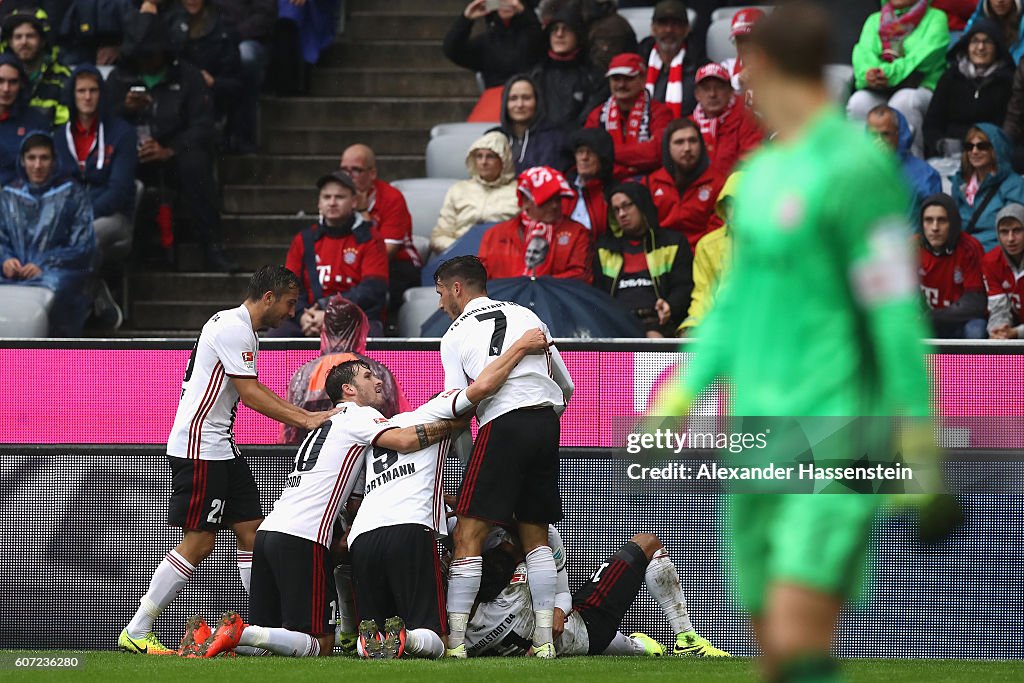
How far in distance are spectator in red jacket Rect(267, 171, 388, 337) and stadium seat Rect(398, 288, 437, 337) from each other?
199 mm

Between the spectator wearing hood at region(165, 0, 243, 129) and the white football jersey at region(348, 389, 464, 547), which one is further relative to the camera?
the spectator wearing hood at region(165, 0, 243, 129)

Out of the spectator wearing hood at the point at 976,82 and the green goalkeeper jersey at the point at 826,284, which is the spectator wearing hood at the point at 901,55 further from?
the green goalkeeper jersey at the point at 826,284

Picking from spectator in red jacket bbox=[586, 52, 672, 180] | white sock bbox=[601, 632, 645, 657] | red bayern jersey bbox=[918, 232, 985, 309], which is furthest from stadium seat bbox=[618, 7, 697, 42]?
white sock bbox=[601, 632, 645, 657]

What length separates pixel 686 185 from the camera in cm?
1087

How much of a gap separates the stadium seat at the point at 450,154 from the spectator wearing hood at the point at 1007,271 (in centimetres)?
428

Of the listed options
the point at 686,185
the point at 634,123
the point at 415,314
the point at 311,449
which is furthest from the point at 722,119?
the point at 311,449

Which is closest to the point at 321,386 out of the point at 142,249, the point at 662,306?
the point at 662,306

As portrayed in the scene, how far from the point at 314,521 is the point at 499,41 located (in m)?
6.17

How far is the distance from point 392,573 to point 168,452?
4.80 ft

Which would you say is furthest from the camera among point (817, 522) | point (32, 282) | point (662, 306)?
point (32, 282)

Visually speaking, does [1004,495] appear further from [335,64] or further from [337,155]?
[335,64]

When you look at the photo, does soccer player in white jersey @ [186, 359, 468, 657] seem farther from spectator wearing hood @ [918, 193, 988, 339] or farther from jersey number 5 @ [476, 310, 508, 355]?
spectator wearing hood @ [918, 193, 988, 339]

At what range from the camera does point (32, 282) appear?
1086 centimetres

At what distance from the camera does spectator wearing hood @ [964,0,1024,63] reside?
12141mm
